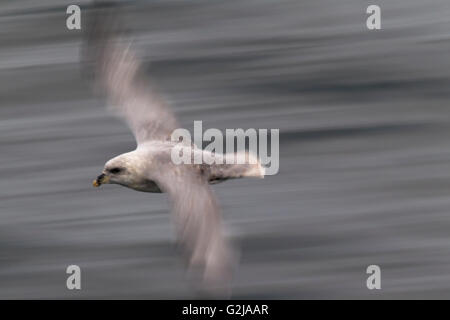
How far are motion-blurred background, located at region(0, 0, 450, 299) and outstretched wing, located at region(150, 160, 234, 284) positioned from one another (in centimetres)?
81

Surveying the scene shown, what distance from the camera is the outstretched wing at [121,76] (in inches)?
415

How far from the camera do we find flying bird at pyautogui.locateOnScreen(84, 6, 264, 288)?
8.24 m

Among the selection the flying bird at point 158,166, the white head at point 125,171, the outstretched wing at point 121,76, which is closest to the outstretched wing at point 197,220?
the flying bird at point 158,166

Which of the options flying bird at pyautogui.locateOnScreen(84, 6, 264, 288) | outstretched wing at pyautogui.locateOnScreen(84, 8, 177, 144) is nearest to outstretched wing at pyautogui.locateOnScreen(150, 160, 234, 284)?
flying bird at pyautogui.locateOnScreen(84, 6, 264, 288)

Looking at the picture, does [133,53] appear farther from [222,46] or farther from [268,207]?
[222,46]

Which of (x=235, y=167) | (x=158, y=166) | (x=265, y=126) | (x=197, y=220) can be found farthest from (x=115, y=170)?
(x=265, y=126)

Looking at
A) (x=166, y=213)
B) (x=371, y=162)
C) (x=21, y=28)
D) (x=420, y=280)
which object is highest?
(x=21, y=28)

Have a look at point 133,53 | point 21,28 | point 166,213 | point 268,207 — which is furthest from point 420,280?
point 21,28

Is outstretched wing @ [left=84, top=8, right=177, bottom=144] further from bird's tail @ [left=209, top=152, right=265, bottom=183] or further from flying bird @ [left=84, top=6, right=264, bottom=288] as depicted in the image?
bird's tail @ [left=209, top=152, right=265, bottom=183]

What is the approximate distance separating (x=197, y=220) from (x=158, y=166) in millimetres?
1017

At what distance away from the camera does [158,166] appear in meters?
9.39

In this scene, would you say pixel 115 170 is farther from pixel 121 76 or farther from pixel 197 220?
pixel 121 76

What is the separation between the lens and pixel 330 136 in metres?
14.6

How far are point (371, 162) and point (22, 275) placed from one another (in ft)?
15.8
